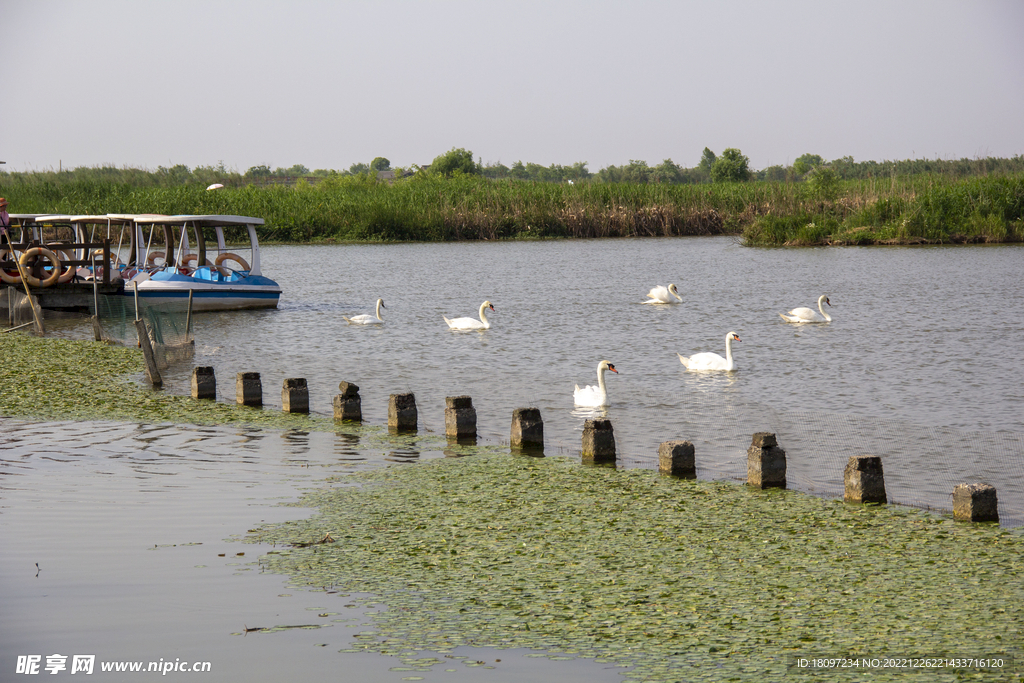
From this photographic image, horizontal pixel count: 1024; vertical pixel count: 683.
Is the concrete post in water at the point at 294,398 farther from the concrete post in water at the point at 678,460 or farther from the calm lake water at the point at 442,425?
the concrete post in water at the point at 678,460

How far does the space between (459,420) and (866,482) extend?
12.9 feet

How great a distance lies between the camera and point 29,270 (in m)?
21.6

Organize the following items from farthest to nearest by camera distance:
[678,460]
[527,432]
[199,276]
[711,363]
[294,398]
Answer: [199,276] → [711,363] → [294,398] → [527,432] → [678,460]

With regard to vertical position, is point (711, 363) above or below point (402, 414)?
below

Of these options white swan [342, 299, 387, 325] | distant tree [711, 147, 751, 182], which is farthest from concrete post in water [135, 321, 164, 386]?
distant tree [711, 147, 751, 182]

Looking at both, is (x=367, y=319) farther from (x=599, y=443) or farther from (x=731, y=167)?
(x=731, y=167)

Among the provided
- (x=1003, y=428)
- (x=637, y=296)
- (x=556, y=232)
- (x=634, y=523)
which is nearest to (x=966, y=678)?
(x=634, y=523)

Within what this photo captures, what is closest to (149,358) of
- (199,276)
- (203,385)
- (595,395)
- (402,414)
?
(203,385)

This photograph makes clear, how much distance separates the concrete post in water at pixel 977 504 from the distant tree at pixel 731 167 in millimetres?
88438

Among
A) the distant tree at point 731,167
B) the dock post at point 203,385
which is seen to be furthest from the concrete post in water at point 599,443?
the distant tree at point 731,167

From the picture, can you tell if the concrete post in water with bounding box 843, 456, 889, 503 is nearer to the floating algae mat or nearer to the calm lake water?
the floating algae mat

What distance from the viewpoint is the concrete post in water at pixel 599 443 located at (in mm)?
8648

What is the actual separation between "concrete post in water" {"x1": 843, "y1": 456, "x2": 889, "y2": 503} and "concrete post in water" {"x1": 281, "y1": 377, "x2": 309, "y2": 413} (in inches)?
239

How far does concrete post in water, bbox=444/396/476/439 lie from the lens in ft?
31.7
